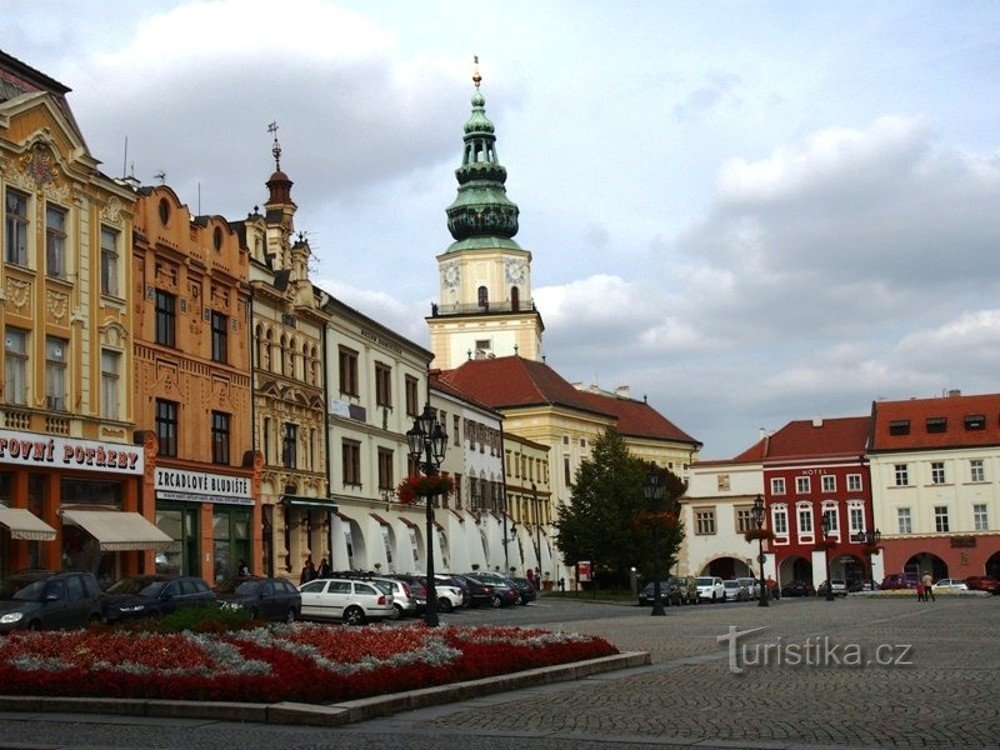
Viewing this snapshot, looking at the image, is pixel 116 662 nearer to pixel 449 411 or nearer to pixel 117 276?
pixel 117 276

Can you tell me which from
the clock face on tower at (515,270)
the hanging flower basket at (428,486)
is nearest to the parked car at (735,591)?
the hanging flower basket at (428,486)

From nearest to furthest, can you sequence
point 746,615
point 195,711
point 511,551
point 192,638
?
1. point 195,711
2. point 192,638
3. point 746,615
4. point 511,551

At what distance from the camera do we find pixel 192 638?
697 inches

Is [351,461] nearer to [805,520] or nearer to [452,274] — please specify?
[805,520]

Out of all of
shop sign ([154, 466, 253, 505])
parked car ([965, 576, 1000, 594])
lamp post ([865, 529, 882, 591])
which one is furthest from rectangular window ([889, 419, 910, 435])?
shop sign ([154, 466, 253, 505])

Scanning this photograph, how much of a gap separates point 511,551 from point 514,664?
66673 mm

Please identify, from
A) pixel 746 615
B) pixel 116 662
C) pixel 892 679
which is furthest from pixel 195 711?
pixel 746 615

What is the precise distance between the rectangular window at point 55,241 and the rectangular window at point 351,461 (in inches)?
827

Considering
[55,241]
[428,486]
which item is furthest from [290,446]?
[428,486]

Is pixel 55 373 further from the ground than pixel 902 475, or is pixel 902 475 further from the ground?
pixel 55 373

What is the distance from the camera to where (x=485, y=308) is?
5103 inches

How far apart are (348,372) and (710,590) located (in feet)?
86.2

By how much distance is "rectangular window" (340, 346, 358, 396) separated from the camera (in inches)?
2386

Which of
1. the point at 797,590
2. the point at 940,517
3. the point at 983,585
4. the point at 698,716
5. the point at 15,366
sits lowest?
the point at 797,590
